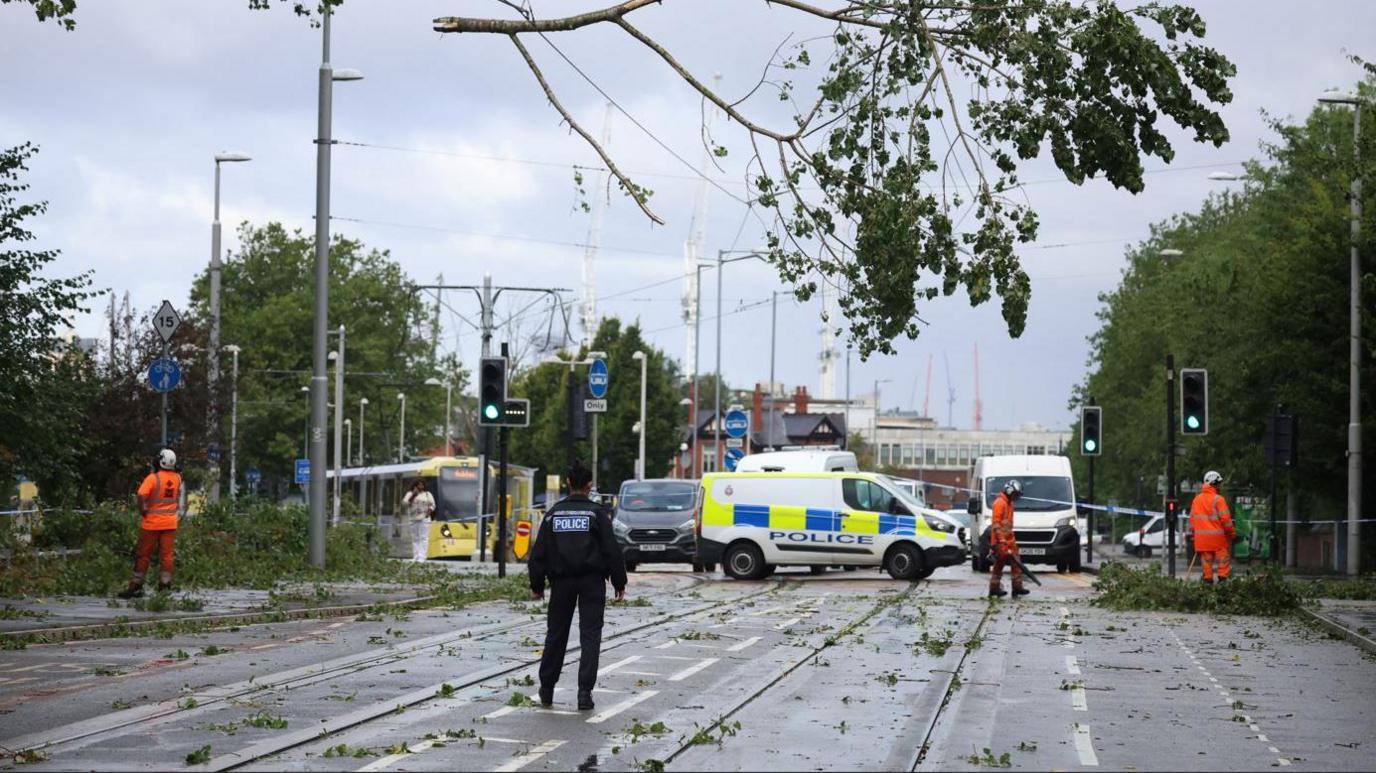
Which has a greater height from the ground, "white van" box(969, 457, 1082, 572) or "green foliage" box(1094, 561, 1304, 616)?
"white van" box(969, 457, 1082, 572)

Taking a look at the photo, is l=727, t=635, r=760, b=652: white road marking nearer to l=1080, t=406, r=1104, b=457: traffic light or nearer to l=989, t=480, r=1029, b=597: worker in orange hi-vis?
l=989, t=480, r=1029, b=597: worker in orange hi-vis

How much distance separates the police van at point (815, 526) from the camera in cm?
3347

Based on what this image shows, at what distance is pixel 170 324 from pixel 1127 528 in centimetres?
7401

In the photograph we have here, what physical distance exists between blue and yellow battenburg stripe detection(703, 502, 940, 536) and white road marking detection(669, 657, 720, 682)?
683 inches

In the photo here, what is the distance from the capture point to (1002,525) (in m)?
26.9

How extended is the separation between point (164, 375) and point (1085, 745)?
18.0m

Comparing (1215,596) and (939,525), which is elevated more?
(939,525)

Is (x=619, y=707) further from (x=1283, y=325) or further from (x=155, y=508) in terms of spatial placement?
(x=1283, y=325)

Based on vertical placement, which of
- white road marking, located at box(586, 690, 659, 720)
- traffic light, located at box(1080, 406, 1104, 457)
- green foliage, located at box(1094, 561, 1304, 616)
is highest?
traffic light, located at box(1080, 406, 1104, 457)

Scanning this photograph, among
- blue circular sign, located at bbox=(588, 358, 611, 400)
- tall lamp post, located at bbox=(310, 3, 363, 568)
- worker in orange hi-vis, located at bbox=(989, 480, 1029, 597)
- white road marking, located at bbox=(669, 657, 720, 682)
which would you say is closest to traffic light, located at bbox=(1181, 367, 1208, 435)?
worker in orange hi-vis, located at bbox=(989, 480, 1029, 597)

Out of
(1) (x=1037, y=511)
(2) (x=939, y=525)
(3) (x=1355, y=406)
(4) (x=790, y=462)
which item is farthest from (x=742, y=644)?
(3) (x=1355, y=406)

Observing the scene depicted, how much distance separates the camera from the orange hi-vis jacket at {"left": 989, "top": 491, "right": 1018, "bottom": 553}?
1051 inches

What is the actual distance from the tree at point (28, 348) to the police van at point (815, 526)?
40.4ft

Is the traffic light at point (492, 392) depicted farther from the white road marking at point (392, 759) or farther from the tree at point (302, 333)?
the tree at point (302, 333)
